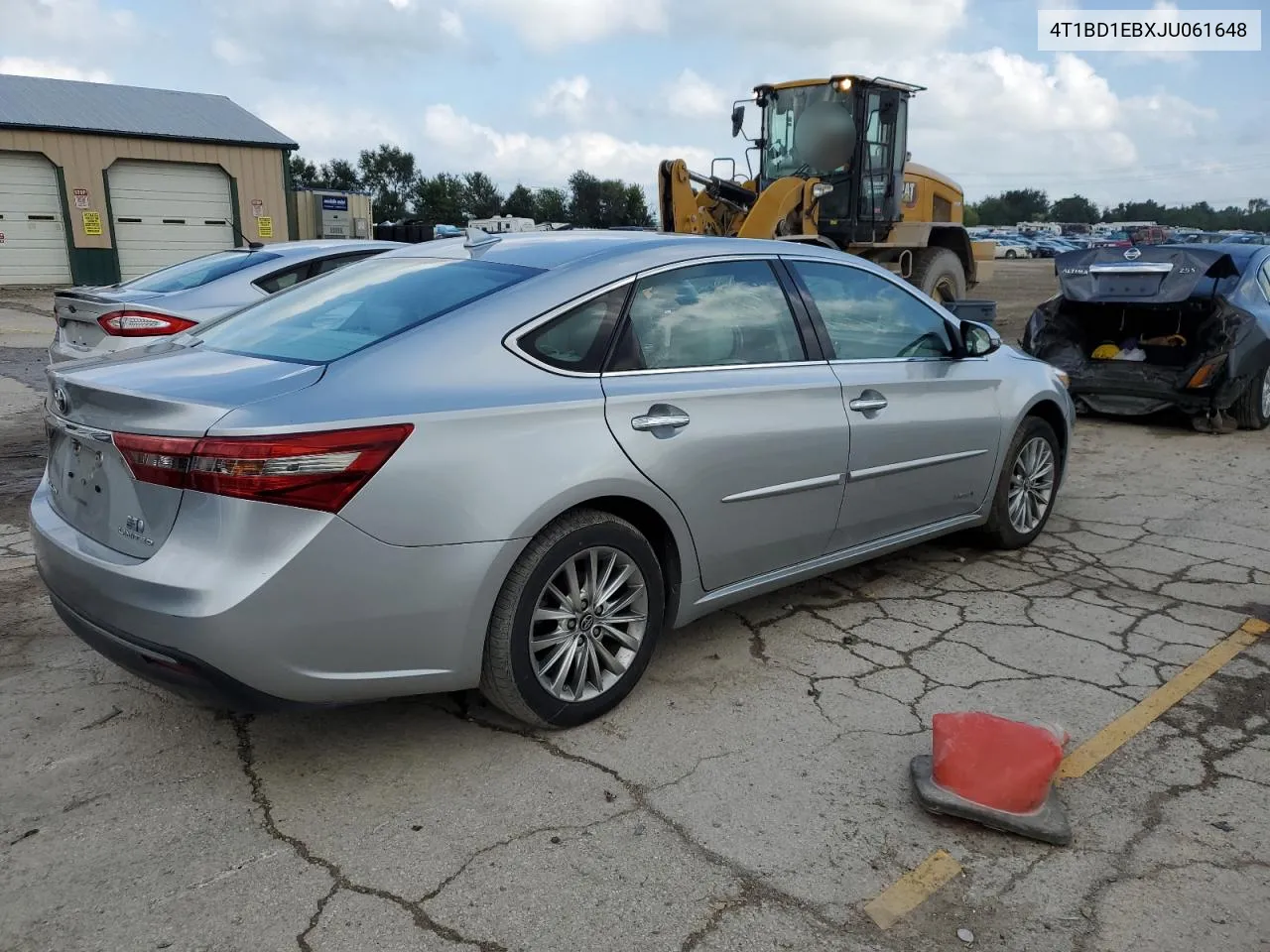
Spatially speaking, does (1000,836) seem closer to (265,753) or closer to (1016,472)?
(265,753)

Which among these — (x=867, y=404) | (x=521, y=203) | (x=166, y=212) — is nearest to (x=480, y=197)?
(x=521, y=203)

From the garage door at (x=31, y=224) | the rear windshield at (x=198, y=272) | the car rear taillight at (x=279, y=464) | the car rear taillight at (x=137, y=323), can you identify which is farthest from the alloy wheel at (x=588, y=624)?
the garage door at (x=31, y=224)

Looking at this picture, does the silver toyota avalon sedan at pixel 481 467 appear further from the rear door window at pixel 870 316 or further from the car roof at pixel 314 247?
the car roof at pixel 314 247

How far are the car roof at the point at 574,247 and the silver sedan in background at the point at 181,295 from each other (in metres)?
2.47

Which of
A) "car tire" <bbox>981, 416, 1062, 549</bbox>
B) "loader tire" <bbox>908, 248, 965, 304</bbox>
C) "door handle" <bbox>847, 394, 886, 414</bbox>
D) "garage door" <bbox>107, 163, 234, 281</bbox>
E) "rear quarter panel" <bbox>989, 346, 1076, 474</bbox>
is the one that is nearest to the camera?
"door handle" <bbox>847, 394, 886, 414</bbox>

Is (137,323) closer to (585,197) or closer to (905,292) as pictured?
(905,292)

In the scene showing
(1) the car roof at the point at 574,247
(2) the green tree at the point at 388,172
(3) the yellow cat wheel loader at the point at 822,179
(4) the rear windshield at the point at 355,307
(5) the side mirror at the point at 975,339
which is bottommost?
(5) the side mirror at the point at 975,339

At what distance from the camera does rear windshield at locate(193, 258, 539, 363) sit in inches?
125

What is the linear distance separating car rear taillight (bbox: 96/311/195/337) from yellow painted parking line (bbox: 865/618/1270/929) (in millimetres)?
5760

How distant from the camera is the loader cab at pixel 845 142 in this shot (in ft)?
39.9

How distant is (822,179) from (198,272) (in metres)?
7.87

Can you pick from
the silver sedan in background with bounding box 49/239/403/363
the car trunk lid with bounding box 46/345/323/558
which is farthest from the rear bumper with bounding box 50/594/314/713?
the silver sedan in background with bounding box 49/239/403/363

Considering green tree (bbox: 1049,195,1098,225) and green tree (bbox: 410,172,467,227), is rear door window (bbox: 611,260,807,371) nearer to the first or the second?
green tree (bbox: 410,172,467,227)

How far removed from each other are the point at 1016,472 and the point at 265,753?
12.6 ft
